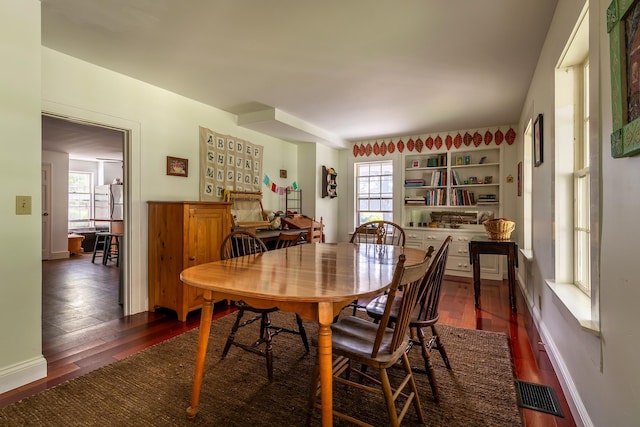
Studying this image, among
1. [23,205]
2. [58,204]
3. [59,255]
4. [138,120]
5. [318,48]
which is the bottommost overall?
[59,255]

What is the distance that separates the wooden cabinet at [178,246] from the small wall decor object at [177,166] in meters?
0.45

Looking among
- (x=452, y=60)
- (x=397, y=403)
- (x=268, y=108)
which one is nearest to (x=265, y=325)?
(x=397, y=403)

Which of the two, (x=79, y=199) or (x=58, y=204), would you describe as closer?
(x=58, y=204)

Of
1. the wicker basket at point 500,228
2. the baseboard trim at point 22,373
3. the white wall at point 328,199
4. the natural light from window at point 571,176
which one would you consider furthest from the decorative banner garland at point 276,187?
the natural light from window at point 571,176

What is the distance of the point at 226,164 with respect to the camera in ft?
13.8

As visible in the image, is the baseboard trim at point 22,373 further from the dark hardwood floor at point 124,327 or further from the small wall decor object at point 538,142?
the small wall decor object at point 538,142

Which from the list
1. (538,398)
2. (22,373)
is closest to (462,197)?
(538,398)

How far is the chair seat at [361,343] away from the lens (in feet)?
4.46

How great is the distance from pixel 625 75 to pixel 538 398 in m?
1.69

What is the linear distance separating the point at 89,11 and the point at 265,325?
7.64 feet

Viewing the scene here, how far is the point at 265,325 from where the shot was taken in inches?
82.0

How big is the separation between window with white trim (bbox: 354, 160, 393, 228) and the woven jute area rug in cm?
368

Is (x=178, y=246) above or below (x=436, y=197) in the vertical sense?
below

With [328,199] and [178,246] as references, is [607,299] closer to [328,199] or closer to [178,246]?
[178,246]
